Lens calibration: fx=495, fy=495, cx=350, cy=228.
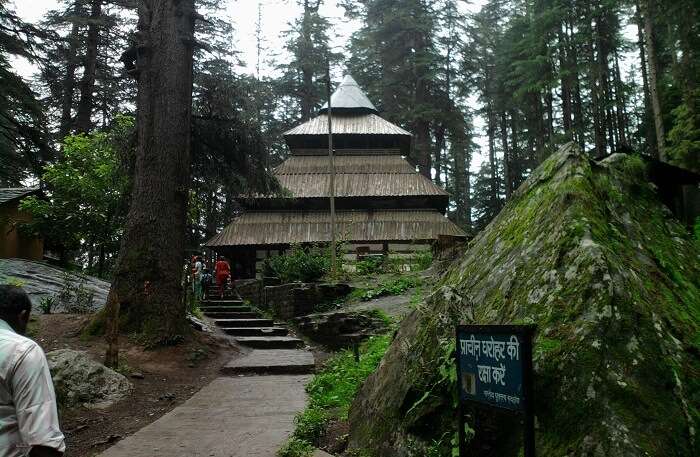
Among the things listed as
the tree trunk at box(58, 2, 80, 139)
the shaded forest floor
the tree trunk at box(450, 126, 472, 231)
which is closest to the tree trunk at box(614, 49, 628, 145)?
the tree trunk at box(450, 126, 472, 231)

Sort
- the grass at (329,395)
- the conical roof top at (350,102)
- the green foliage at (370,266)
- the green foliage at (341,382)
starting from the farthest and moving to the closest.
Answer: the conical roof top at (350,102), the green foliage at (370,266), the green foliage at (341,382), the grass at (329,395)

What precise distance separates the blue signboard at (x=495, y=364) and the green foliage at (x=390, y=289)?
11.1m

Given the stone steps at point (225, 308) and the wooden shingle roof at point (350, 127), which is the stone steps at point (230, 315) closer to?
the stone steps at point (225, 308)

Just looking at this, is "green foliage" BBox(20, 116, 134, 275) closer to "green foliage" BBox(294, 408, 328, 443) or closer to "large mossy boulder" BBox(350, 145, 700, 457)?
"green foliage" BBox(294, 408, 328, 443)

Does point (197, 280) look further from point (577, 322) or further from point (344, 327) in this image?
point (577, 322)

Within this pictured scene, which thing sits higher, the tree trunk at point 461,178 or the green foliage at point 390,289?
the tree trunk at point 461,178

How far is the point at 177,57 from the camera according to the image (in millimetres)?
10141

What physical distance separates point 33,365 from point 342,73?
41.9m

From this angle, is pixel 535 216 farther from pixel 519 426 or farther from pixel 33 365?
pixel 33 365

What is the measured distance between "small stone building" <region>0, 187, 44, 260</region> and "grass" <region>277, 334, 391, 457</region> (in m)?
16.7

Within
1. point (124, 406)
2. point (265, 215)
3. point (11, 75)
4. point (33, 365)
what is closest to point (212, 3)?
point (11, 75)

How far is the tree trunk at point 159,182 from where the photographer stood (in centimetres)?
902

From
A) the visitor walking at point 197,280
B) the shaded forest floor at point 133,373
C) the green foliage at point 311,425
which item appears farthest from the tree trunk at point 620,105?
the green foliage at point 311,425

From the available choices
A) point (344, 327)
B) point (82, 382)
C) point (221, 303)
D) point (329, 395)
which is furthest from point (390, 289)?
point (82, 382)
